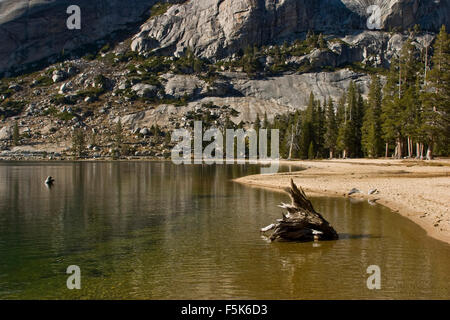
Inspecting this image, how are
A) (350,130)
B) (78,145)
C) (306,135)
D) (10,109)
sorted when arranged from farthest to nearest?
1. (10,109)
2. (78,145)
3. (306,135)
4. (350,130)

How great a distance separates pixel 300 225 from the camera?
795 inches

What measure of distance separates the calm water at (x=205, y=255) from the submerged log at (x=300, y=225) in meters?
0.59

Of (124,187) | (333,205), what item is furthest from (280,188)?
(124,187)

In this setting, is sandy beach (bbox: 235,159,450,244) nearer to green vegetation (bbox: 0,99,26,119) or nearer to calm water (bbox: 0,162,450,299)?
calm water (bbox: 0,162,450,299)

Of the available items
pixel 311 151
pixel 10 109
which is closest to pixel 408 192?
pixel 311 151

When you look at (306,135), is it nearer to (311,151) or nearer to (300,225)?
(311,151)

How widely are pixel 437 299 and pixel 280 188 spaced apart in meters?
32.3

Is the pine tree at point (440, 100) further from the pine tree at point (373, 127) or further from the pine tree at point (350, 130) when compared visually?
the pine tree at point (350, 130)

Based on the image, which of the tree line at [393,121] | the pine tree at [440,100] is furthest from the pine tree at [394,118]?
the pine tree at [440,100]

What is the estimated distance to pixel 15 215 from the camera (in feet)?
92.1

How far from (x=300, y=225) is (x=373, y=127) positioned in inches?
3151

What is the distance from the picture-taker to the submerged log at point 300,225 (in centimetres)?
2000
